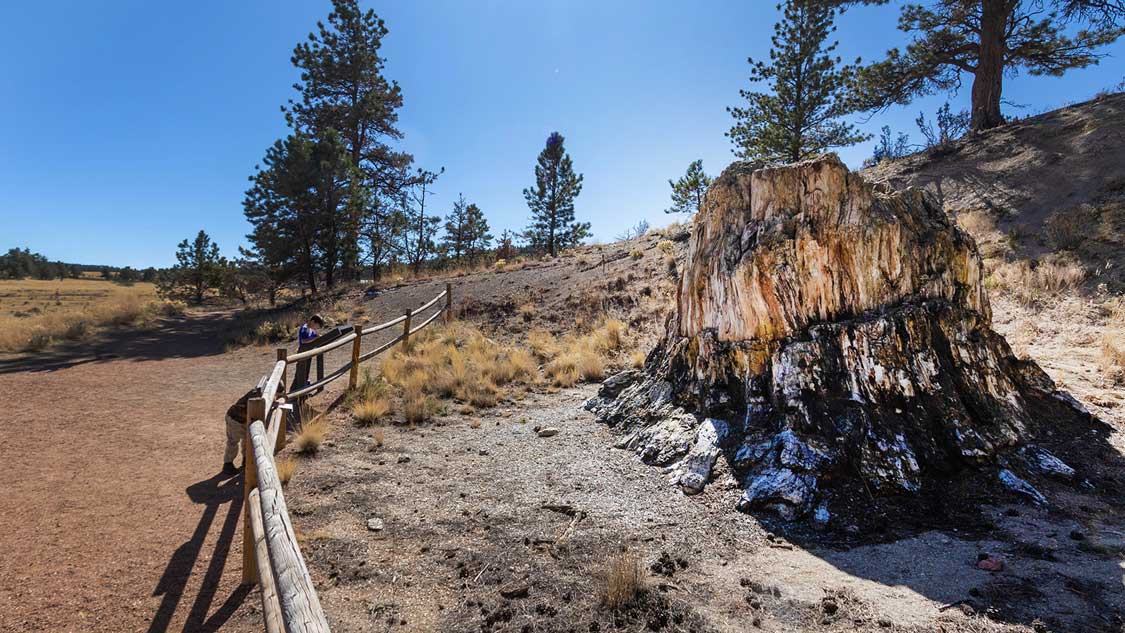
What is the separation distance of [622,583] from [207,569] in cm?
325

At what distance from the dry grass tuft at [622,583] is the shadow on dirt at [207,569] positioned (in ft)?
8.44

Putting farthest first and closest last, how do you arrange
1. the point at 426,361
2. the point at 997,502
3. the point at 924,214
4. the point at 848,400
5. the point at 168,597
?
the point at 426,361
the point at 924,214
the point at 848,400
the point at 997,502
the point at 168,597

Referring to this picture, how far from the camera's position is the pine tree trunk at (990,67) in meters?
16.8

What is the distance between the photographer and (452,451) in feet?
20.8

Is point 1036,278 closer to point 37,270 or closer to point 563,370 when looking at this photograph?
point 563,370

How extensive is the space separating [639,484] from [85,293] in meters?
43.9

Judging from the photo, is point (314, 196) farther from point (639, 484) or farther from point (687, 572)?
point (687, 572)

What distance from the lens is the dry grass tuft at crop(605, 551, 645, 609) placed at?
312 centimetres

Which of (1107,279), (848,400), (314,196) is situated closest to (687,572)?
(848,400)

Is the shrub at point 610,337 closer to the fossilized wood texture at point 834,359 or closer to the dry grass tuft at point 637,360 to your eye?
the dry grass tuft at point 637,360

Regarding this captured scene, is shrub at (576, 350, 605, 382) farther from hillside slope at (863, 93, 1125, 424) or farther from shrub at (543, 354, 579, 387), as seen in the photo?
hillside slope at (863, 93, 1125, 424)

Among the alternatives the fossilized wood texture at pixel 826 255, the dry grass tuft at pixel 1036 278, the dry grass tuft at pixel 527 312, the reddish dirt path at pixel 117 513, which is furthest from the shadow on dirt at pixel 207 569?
the dry grass tuft at pixel 1036 278

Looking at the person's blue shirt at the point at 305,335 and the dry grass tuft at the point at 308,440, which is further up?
the person's blue shirt at the point at 305,335

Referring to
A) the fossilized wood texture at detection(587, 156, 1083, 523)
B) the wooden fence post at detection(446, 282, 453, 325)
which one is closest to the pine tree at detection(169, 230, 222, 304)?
the wooden fence post at detection(446, 282, 453, 325)
